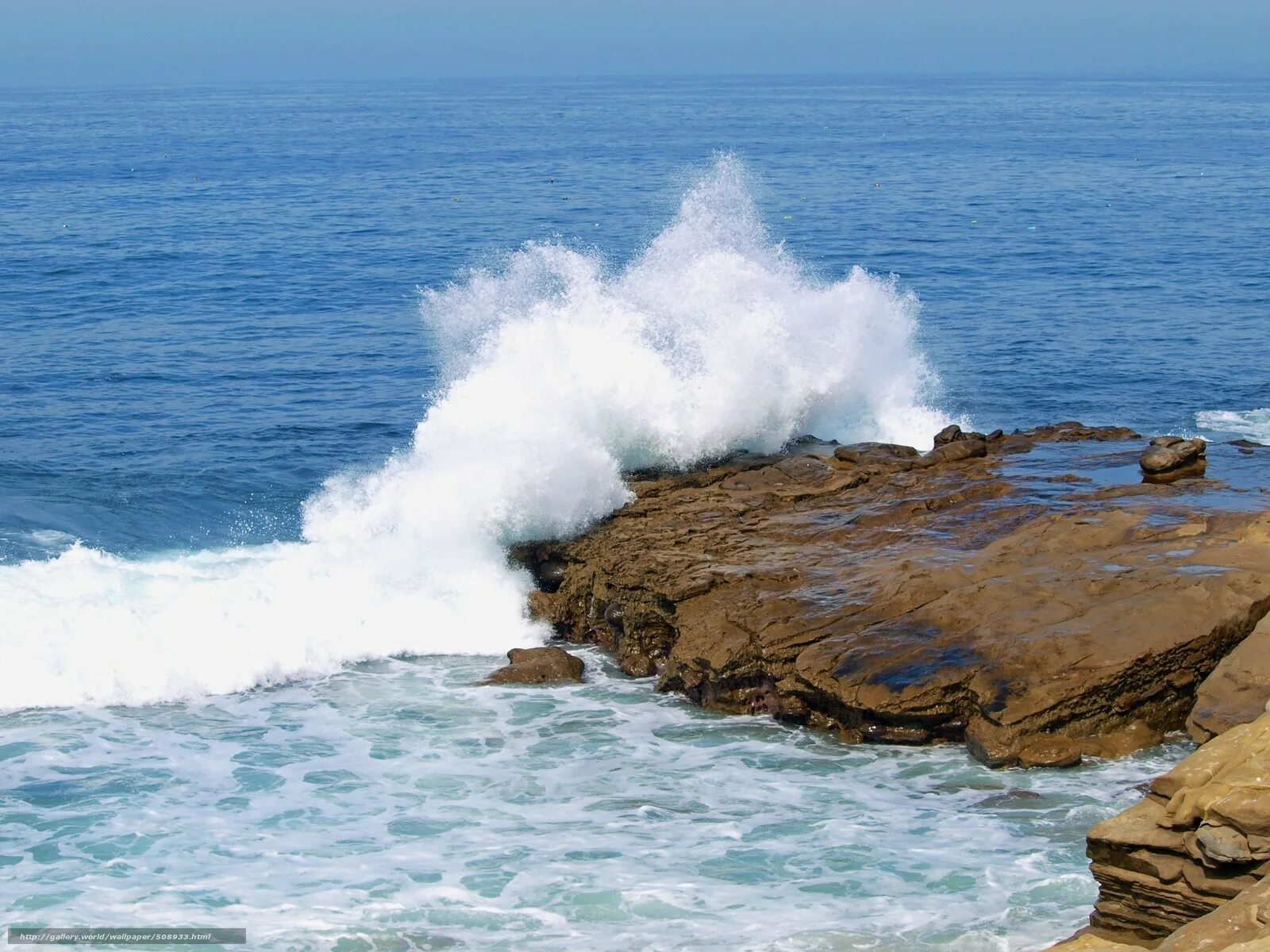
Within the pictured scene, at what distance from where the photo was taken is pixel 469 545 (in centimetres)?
1592

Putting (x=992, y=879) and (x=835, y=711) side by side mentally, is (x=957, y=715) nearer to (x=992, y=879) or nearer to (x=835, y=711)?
(x=835, y=711)

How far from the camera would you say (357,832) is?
1100 centimetres

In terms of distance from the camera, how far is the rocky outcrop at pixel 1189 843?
7.41 m

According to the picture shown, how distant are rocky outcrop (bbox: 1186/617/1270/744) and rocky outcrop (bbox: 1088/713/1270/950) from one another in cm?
254

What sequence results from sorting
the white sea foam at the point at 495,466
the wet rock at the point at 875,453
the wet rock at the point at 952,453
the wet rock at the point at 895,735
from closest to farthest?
1. the wet rock at the point at 895,735
2. the white sea foam at the point at 495,466
3. the wet rock at the point at 952,453
4. the wet rock at the point at 875,453

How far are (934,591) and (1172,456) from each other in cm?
385

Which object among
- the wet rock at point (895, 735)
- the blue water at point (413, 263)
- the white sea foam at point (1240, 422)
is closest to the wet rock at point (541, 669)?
the wet rock at point (895, 735)

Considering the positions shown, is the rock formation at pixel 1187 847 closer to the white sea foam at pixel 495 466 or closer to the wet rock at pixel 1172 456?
the wet rock at pixel 1172 456

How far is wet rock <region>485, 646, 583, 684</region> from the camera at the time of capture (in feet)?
44.9

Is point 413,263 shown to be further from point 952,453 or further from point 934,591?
point 934,591

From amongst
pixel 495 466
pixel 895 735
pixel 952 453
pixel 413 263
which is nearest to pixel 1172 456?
pixel 952 453

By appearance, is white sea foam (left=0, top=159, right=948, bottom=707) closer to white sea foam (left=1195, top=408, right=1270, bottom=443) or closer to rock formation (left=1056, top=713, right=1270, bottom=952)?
white sea foam (left=1195, top=408, right=1270, bottom=443)

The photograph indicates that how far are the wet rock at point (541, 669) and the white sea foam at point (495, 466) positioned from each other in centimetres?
100

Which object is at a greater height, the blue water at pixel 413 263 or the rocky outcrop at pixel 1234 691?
the blue water at pixel 413 263
